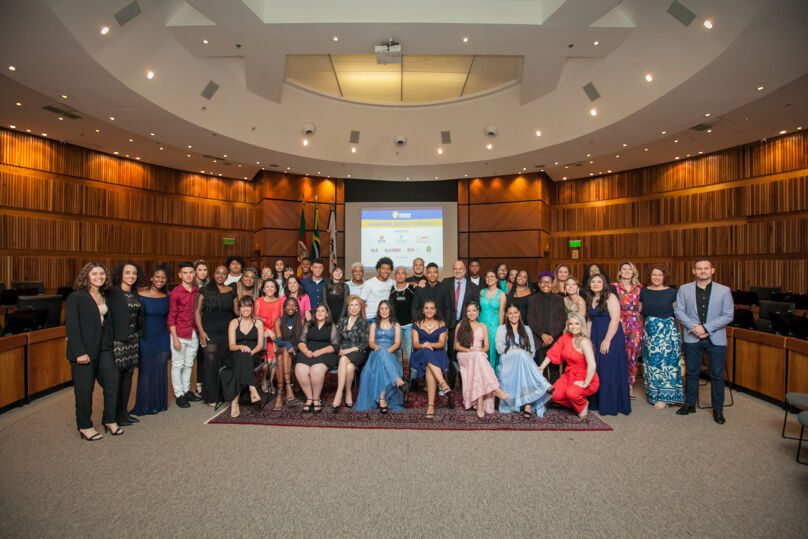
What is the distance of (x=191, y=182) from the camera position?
480 inches

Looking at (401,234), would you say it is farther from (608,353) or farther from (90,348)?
(90,348)

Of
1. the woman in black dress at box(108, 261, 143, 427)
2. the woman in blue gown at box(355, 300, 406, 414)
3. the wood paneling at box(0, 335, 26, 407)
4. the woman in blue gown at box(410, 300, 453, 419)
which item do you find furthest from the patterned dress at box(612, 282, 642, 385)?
the wood paneling at box(0, 335, 26, 407)

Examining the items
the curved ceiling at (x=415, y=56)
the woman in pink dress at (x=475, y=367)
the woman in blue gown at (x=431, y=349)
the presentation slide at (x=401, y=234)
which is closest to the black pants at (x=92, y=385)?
the woman in blue gown at (x=431, y=349)

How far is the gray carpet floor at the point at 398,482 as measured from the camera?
2396mm

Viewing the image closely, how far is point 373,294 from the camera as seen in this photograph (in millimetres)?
5387

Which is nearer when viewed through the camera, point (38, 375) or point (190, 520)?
point (190, 520)

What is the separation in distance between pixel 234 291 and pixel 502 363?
10.7ft

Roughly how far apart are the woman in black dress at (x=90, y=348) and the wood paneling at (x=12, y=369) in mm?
1299

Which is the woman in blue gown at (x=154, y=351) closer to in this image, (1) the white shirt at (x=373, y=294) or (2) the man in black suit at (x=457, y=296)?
(1) the white shirt at (x=373, y=294)

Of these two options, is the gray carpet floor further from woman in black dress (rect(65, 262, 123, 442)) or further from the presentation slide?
the presentation slide

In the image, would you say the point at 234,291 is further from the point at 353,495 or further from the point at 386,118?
the point at 386,118

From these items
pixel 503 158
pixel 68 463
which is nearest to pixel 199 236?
pixel 503 158

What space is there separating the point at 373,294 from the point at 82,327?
3042mm

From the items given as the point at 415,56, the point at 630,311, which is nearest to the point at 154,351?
the point at 630,311
